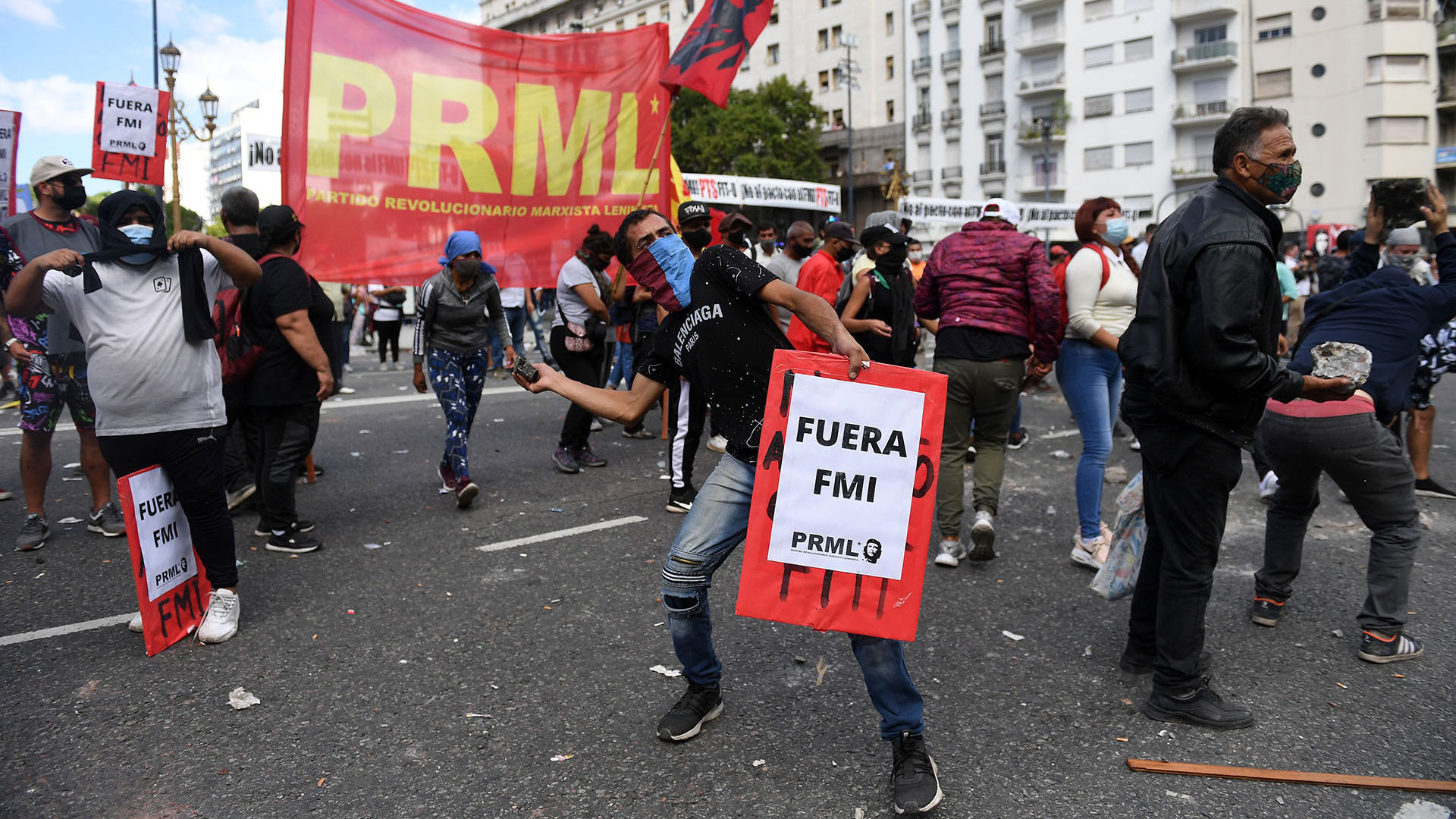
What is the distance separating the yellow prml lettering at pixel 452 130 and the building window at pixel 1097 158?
54.1m

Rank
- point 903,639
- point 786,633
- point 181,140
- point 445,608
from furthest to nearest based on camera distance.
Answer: point 181,140
point 445,608
point 786,633
point 903,639

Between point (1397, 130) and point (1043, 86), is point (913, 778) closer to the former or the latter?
point (1397, 130)

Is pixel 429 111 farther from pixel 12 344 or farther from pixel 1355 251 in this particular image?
pixel 1355 251

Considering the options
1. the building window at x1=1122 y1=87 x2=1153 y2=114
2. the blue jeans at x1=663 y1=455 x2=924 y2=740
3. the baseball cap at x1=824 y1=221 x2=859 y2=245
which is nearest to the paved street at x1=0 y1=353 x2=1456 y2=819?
the blue jeans at x1=663 y1=455 x2=924 y2=740

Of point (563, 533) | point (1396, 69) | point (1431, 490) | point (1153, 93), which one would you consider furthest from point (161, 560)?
point (1153, 93)

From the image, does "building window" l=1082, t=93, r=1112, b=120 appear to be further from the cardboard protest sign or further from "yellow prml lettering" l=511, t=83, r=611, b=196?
the cardboard protest sign

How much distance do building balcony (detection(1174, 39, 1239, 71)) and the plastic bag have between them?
55116 mm

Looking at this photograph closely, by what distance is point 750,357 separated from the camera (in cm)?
306

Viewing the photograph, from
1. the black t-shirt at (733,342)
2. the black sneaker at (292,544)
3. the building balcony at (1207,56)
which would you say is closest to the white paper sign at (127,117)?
the black sneaker at (292,544)

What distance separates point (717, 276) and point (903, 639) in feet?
4.13

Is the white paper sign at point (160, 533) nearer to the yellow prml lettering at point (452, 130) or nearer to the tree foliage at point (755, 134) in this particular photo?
the yellow prml lettering at point (452, 130)

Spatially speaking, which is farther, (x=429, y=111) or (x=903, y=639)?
Result: (x=429, y=111)

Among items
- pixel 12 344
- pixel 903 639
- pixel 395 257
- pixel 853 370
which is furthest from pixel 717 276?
pixel 12 344

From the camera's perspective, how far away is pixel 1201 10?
50406 mm
